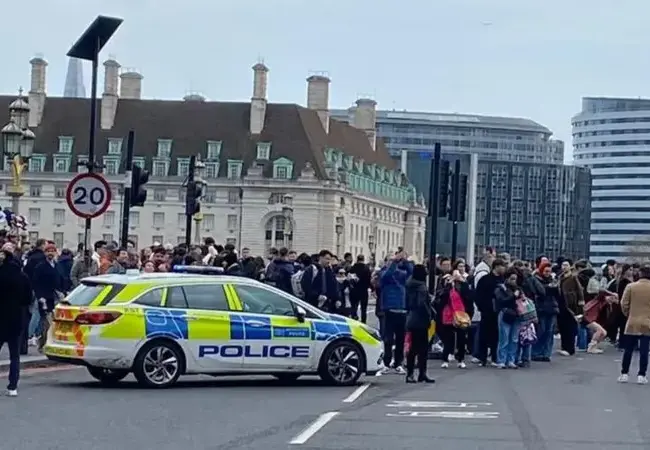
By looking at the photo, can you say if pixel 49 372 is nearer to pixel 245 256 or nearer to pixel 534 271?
pixel 245 256

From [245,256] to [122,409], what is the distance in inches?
572

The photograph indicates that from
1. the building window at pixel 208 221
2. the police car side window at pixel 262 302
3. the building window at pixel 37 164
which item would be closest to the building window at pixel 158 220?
the building window at pixel 208 221

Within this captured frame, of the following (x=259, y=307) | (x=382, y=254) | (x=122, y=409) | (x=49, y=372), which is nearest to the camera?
(x=122, y=409)

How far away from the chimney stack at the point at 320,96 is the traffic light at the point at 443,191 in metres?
103

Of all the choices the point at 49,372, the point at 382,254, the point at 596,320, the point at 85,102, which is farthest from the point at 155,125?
the point at 49,372

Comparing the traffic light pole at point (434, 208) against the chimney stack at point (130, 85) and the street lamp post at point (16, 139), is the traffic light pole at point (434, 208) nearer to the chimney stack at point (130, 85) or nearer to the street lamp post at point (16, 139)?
the street lamp post at point (16, 139)

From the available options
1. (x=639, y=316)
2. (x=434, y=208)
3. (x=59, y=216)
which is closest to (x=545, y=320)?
(x=434, y=208)

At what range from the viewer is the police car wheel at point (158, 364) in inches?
773

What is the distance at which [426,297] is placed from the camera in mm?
22062

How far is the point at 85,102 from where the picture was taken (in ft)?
434

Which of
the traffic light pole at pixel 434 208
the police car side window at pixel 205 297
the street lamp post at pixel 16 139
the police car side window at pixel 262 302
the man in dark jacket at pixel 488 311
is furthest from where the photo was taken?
the street lamp post at pixel 16 139

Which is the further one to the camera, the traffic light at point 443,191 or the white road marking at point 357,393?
the traffic light at point 443,191

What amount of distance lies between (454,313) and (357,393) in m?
5.46

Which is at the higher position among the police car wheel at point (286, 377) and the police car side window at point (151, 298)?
the police car side window at point (151, 298)
